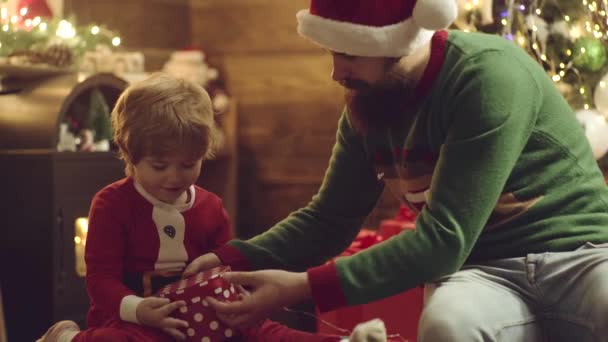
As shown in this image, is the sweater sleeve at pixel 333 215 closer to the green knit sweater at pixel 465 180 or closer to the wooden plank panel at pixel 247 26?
the green knit sweater at pixel 465 180

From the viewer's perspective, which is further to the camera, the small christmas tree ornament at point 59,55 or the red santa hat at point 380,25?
the small christmas tree ornament at point 59,55

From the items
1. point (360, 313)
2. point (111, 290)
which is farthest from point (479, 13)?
point (111, 290)

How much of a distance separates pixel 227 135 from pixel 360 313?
6.43 feet

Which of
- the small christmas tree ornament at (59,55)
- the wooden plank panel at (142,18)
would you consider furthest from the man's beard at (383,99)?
the wooden plank panel at (142,18)

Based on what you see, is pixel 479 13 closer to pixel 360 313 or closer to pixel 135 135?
pixel 360 313

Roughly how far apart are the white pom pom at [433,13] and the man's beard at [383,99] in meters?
0.10

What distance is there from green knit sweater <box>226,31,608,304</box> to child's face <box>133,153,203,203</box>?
171 millimetres

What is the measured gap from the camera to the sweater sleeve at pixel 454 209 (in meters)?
1.43

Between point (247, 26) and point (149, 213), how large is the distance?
8.80 ft

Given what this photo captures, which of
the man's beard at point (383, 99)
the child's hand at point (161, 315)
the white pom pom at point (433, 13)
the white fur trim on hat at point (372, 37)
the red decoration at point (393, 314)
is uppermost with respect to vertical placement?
the white pom pom at point (433, 13)

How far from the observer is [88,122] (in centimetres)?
305

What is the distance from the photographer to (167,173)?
5.24ft

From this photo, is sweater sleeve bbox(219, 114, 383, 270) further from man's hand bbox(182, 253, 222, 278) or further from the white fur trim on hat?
→ the white fur trim on hat

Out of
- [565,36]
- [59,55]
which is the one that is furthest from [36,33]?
[565,36]
